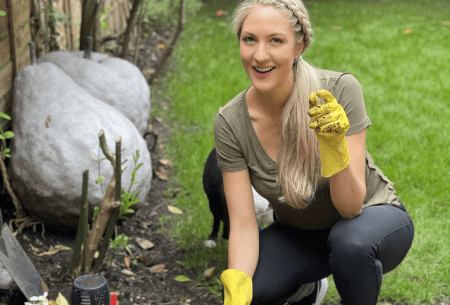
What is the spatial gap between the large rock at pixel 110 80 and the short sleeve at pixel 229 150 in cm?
156

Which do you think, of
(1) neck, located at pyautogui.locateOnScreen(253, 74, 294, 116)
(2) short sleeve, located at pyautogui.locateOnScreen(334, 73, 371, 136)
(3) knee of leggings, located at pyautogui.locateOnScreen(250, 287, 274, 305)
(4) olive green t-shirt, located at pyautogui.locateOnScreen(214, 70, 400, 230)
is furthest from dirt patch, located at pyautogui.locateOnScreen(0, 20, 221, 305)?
(2) short sleeve, located at pyautogui.locateOnScreen(334, 73, 371, 136)

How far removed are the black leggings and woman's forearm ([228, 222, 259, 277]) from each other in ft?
0.23

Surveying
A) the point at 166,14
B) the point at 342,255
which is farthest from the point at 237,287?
the point at 166,14

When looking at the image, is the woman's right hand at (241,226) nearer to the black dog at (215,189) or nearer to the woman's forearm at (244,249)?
the woman's forearm at (244,249)

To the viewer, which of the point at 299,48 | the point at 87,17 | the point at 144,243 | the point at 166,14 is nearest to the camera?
the point at 299,48

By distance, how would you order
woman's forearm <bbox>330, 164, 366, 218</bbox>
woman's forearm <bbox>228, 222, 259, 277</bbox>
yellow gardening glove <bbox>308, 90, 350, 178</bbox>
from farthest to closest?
woman's forearm <bbox>228, 222, 259, 277</bbox>
woman's forearm <bbox>330, 164, 366, 218</bbox>
yellow gardening glove <bbox>308, 90, 350, 178</bbox>

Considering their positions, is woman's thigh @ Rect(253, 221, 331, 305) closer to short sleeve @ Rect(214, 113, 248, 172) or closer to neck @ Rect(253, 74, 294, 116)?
short sleeve @ Rect(214, 113, 248, 172)

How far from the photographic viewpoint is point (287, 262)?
193 cm

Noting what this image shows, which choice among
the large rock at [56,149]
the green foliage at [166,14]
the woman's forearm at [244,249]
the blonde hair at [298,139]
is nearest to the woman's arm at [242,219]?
the woman's forearm at [244,249]

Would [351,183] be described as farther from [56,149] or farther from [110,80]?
[110,80]

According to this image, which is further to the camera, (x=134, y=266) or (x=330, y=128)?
(x=134, y=266)

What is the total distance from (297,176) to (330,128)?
352 millimetres

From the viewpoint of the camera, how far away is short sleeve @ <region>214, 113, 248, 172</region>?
1.86 meters

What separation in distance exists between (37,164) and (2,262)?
72 centimetres
